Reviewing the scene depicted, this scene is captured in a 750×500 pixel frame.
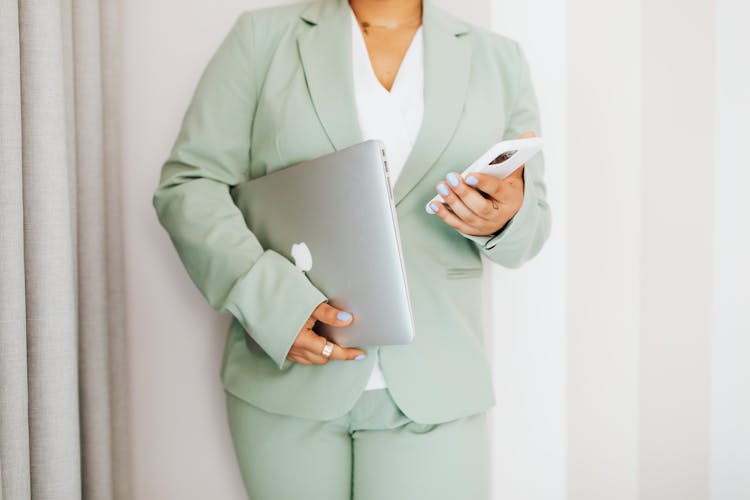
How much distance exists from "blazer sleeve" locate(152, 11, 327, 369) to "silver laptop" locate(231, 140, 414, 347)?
0.13ft

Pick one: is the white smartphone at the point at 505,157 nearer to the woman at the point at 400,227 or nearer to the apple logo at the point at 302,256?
the woman at the point at 400,227

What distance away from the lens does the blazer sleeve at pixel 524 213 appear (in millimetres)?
1128

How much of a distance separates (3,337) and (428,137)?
28.5 inches

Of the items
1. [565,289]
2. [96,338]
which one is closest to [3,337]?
[96,338]

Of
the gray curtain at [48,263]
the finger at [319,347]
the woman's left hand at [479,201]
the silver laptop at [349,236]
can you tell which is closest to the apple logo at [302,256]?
the silver laptop at [349,236]

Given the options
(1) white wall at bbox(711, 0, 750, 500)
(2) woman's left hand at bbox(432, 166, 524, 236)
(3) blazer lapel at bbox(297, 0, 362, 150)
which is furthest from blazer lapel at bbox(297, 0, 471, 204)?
(1) white wall at bbox(711, 0, 750, 500)

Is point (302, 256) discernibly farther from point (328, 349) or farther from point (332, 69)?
point (332, 69)

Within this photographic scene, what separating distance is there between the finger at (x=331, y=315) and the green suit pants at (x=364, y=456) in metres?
0.16

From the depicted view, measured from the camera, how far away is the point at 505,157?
101cm

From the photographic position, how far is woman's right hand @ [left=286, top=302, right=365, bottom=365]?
1059 mm

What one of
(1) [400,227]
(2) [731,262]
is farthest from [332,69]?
(2) [731,262]

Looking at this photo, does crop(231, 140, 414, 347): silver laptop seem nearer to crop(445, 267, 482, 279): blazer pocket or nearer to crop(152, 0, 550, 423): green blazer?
crop(152, 0, 550, 423): green blazer

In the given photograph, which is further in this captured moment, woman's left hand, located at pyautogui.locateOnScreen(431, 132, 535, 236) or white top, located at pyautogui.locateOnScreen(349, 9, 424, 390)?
white top, located at pyautogui.locateOnScreen(349, 9, 424, 390)

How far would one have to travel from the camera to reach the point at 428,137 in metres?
1.16
